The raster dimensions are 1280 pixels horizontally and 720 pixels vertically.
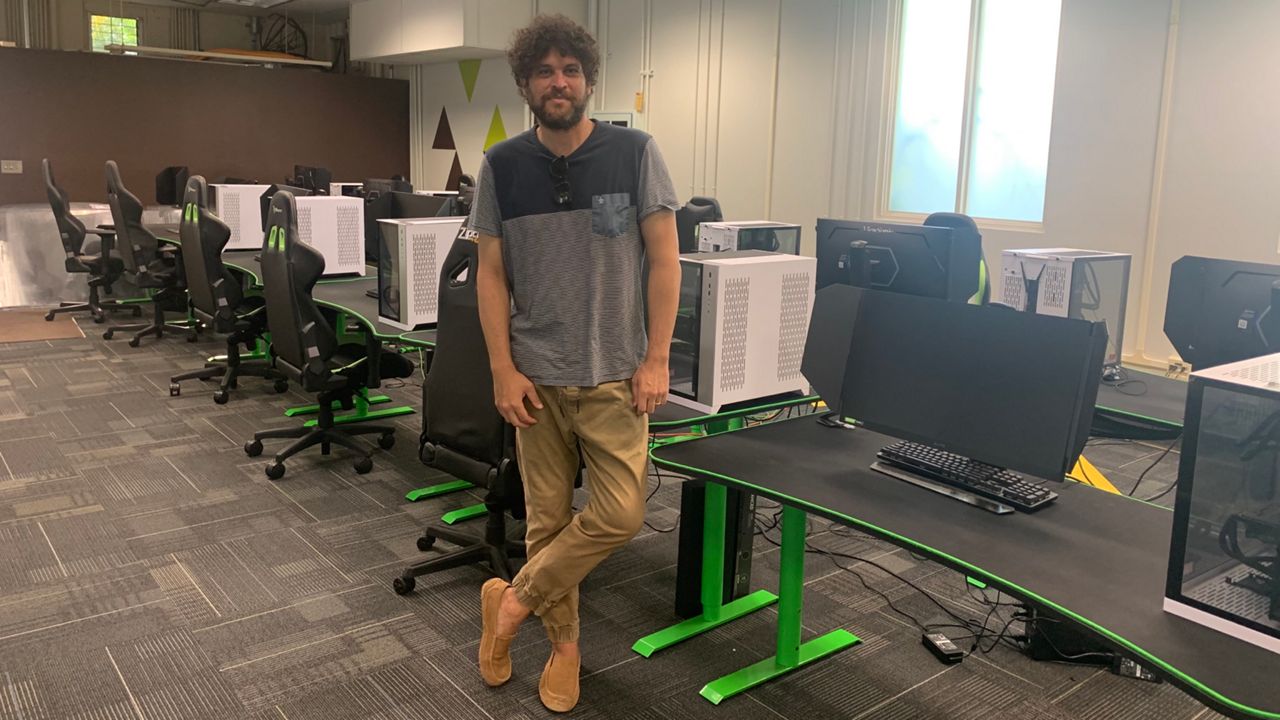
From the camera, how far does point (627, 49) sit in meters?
8.59

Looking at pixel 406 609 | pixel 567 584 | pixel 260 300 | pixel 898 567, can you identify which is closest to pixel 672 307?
pixel 567 584

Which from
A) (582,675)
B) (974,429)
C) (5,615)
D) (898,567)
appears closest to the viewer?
(974,429)

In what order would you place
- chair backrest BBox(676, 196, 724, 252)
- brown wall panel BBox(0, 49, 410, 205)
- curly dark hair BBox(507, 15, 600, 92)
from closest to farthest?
curly dark hair BBox(507, 15, 600, 92) < chair backrest BBox(676, 196, 724, 252) < brown wall panel BBox(0, 49, 410, 205)

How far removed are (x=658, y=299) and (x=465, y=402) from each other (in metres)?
0.93

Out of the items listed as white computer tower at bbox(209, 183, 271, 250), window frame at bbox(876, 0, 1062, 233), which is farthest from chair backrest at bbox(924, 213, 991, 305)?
white computer tower at bbox(209, 183, 271, 250)

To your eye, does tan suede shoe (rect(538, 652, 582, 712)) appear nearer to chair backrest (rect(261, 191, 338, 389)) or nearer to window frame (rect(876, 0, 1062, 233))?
chair backrest (rect(261, 191, 338, 389))

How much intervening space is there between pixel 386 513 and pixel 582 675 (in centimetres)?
143

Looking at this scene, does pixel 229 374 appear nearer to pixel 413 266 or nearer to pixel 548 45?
pixel 413 266

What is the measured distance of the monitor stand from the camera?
75.1 inches

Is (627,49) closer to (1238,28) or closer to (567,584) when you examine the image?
(1238,28)

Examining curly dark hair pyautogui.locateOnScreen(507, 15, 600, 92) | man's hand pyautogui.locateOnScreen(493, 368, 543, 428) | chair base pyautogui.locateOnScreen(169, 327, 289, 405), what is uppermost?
curly dark hair pyautogui.locateOnScreen(507, 15, 600, 92)

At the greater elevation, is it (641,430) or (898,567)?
(641,430)

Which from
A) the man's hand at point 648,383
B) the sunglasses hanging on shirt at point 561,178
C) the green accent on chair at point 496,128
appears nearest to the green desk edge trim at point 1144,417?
the man's hand at point 648,383

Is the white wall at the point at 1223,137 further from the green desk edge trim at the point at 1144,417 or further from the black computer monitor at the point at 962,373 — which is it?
the black computer monitor at the point at 962,373
